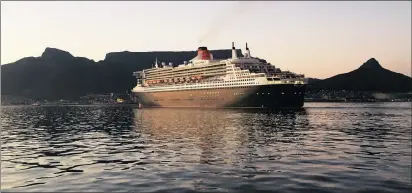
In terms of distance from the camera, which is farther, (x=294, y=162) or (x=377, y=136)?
(x=377, y=136)

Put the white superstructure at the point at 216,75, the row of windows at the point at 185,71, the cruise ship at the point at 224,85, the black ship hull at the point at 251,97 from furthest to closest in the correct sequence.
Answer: the row of windows at the point at 185,71 → the white superstructure at the point at 216,75 → the cruise ship at the point at 224,85 → the black ship hull at the point at 251,97

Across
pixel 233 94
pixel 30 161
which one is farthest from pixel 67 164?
pixel 233 94

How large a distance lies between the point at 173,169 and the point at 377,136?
22.8 metres

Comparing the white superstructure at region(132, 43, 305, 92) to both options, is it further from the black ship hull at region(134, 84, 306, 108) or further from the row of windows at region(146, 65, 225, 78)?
the black ship hull at region(134, 84, 306, 108)

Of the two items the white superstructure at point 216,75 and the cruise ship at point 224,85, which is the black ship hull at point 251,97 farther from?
the white superstructure at point 216,75

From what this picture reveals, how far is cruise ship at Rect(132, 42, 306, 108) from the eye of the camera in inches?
3607

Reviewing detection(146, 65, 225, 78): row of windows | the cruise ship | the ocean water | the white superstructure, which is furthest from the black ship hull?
the ocean water

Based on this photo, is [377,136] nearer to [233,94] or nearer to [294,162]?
[294,162]

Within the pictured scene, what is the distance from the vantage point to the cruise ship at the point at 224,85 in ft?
301

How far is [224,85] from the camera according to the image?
99938 millimetres

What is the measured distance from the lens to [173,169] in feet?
64.1

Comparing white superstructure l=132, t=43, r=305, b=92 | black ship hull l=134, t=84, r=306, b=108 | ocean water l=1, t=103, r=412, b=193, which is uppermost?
white superstructure l=132, t=43, r=305, b=92

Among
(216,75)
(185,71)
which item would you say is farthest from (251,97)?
(185,71)

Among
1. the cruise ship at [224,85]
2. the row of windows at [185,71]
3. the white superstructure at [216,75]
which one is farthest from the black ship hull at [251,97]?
the row of windows at [185,71]
